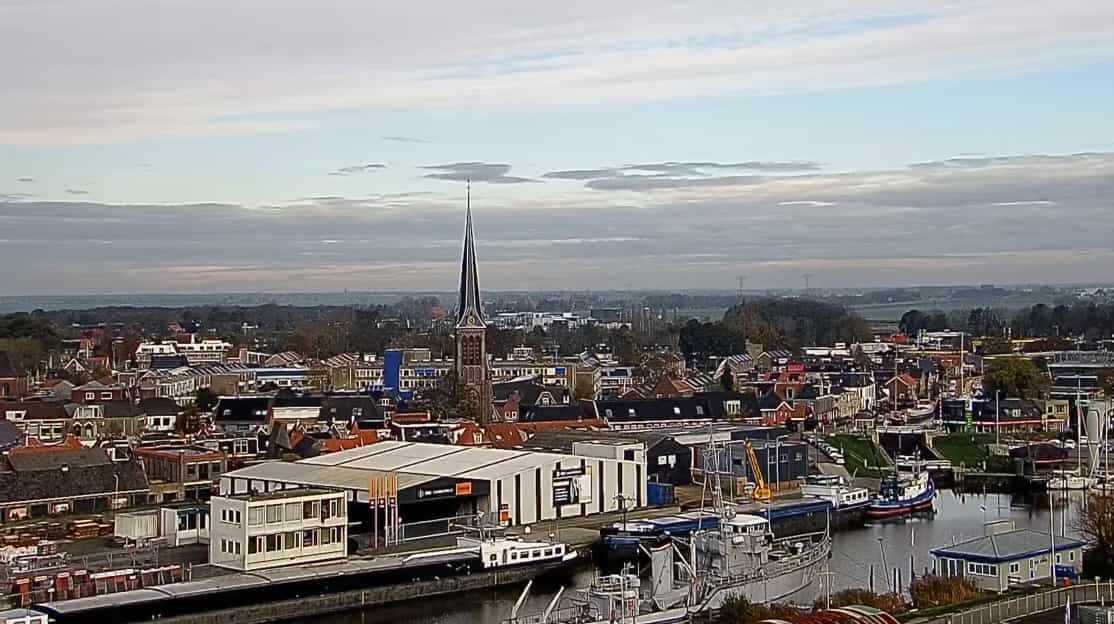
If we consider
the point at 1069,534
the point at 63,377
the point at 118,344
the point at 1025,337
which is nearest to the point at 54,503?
the point at 1069,534

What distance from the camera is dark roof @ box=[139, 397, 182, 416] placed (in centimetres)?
2982

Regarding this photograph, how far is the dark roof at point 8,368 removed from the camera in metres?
34.9

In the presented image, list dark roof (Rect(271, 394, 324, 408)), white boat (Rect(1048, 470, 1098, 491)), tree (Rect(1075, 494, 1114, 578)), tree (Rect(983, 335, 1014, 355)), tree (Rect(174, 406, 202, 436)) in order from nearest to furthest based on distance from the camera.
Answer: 1. tree (Rect(1075, 494, 1114, 578))
2. white boat (Rect(1048, 470, 1098, 491))
3. tree (Rect(174, 406, 202, 436))
4. dark roof (Rect(271, 394, 324, 408))
5. tree (Rect(983, 335, 1014, 355))

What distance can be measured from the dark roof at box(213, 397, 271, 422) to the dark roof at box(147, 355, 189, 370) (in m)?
14.3

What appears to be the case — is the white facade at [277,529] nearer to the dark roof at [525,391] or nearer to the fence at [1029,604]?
the fence at [1029,604]

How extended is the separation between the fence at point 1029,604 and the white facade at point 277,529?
7.45 m

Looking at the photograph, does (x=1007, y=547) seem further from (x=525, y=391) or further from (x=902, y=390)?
(x=902, y=390)

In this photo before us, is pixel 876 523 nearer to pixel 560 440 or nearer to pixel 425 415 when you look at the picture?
pixel 560 440

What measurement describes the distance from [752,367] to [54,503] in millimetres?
28560

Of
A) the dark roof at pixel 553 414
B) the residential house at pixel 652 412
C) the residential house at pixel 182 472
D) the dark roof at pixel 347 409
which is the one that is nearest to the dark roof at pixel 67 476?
the residential house at pixel 182 472

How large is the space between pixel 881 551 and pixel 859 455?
10.2 m

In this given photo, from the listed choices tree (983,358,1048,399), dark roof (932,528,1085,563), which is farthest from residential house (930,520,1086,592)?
tree (983,358,1048,399)

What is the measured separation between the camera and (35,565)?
50.6 ft

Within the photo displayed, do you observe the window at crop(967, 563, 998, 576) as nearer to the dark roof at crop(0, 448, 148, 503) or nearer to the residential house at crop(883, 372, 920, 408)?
the dark roof at crop(0, 448, 148, 503)
